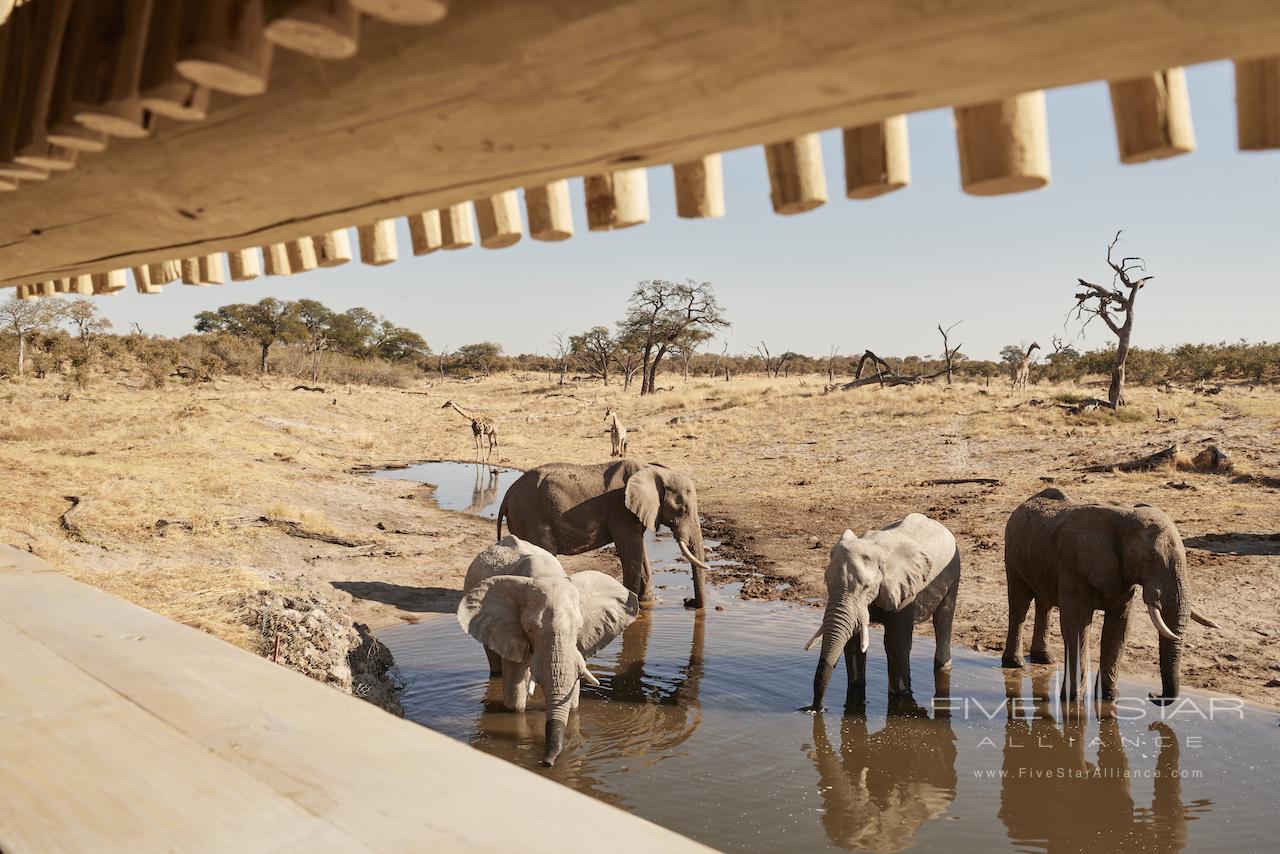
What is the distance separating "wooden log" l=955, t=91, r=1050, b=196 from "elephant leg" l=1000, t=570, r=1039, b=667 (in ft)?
26.7

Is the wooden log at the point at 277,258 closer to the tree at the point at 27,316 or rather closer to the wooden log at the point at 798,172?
the wooden log at the point at 798,172

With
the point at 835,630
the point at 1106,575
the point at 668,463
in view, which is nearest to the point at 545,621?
the point at 835,630

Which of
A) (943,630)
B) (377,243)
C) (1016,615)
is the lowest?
(1016,615)

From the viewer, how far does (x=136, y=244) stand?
6.92 ft

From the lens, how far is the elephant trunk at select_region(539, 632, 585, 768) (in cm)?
630

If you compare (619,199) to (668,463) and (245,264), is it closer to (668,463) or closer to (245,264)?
(245,264)

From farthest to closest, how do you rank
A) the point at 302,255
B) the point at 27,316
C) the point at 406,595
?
the point at 27,316
the point at 406,595
the point at 302,255

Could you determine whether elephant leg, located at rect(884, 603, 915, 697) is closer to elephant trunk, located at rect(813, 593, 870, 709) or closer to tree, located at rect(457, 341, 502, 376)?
elephant trunk, located at rect(813, 593, 870, 709)

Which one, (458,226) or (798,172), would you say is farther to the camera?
(458,226)

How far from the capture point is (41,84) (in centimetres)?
156

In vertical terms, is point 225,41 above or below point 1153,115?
above

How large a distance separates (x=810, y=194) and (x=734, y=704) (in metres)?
6.79

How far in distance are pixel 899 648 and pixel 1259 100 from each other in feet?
23.0

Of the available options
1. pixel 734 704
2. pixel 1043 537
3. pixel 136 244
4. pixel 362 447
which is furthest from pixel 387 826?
pixel 362 447
